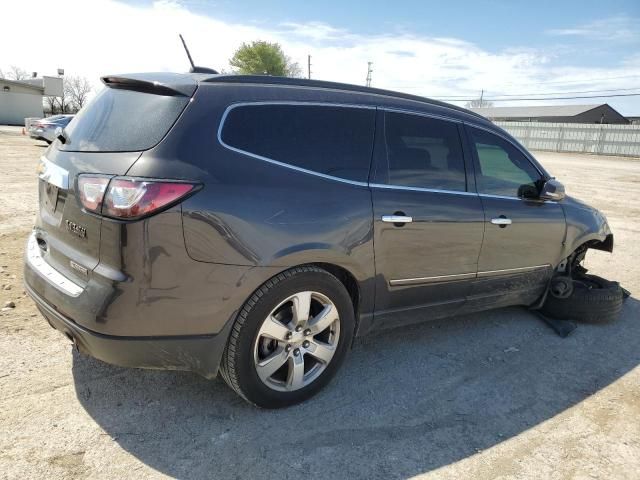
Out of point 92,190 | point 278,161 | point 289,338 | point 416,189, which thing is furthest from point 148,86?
point 416,189

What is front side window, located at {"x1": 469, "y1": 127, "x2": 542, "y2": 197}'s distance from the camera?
3891mm

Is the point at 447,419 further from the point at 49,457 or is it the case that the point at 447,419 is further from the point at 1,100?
the point at 1,100

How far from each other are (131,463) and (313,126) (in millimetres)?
2034

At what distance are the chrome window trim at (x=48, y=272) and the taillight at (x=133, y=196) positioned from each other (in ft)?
1.45

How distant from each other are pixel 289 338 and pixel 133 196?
45.5 inches

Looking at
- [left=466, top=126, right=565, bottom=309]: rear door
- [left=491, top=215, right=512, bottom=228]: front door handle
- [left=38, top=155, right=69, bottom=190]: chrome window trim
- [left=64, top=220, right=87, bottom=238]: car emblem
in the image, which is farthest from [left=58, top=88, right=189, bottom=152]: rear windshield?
[left=491, top=215, right=512, bottom=228]: front door handle

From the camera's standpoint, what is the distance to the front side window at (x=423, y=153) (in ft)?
11.0

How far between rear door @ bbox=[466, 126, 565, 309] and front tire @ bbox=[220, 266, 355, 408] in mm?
1388

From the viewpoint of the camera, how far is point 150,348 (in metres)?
2.54

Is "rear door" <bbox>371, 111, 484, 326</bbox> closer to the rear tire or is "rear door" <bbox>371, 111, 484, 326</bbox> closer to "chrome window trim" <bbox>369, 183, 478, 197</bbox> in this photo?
"chrome window trim" <bbox>369, 183, 478, 197</bbox>

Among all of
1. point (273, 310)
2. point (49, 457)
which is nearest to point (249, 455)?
point (273, 310)

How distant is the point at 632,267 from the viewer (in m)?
6.68

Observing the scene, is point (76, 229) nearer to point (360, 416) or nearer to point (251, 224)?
point (251, 224)

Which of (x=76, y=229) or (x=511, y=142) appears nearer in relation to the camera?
(x=76, y=229)
